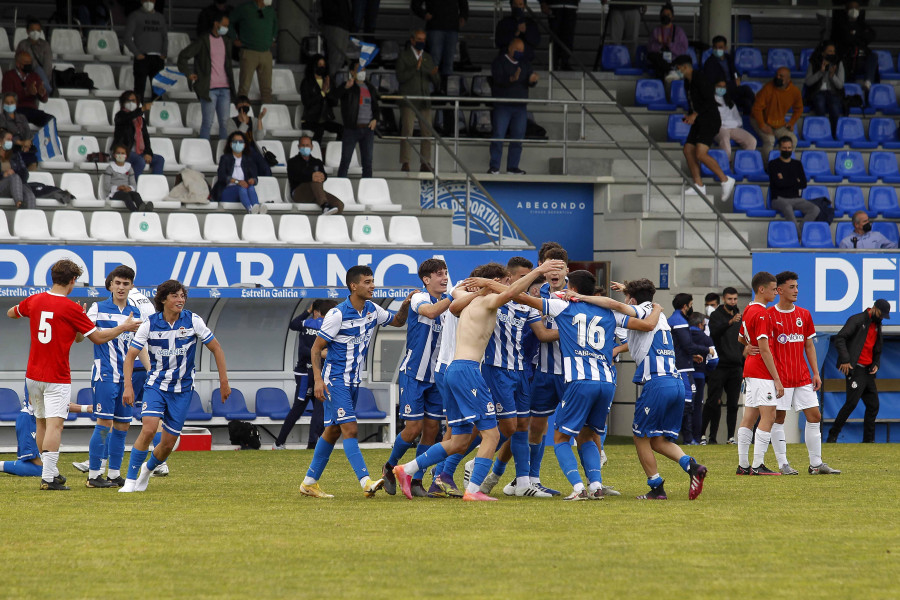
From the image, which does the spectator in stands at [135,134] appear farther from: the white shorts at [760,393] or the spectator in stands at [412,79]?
the white shorts at [760,393]

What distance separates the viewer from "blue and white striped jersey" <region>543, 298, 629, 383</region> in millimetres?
9570

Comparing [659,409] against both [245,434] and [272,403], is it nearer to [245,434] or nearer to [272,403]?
[245,434]

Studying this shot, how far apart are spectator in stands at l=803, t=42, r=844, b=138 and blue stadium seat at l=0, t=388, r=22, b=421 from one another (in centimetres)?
1461

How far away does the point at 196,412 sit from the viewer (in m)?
16.7

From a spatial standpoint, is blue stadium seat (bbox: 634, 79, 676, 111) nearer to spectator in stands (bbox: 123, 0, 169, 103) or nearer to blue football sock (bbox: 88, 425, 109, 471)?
spectator in stands (bbox: 123, 0, 169, 103)

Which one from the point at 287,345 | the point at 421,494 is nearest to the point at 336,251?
the point at 287,345

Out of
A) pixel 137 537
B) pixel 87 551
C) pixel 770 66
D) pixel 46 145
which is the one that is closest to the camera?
pixel 87 551

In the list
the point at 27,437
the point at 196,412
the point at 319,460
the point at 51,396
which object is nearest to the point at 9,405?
the point at 196,412

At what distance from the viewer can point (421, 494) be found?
10289 millimetres

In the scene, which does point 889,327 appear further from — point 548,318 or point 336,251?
point 548,318

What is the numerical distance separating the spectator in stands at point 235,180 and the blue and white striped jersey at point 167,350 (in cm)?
793

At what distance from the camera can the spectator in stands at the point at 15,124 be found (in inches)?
701

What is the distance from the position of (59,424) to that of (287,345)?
23.0 ft

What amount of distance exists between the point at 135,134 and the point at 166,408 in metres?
8.90
